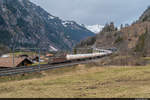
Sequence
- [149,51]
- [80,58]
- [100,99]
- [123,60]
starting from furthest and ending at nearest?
[149,51] → [80,58] → [123,60] → [100,99]

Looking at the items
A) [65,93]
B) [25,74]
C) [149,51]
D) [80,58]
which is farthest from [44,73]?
[149,51]

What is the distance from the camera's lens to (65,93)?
9.58 meters

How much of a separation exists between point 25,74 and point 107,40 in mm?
161811

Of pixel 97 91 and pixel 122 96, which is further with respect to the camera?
pixel 97 91

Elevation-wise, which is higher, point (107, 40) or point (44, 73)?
point (107, 40)

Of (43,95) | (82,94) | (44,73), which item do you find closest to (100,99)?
(82,94)

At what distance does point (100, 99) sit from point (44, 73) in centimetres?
929

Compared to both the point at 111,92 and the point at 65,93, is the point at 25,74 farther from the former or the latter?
the point at 111,92

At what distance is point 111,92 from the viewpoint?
9.84 m

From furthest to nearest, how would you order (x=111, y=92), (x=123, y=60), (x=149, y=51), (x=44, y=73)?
(x=149, y=51), (x=123, y=60), (x=44, y=73), (x=111, y=92)

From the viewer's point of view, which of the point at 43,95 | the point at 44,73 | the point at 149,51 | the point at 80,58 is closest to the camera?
the point at 43,95

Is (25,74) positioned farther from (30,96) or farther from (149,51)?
(149,51)

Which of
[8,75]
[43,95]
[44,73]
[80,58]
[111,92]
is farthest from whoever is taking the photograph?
[80,58]

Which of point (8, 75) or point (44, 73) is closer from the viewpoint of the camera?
point (8, 75)
